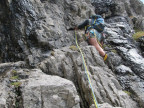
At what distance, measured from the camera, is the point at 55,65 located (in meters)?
7.15

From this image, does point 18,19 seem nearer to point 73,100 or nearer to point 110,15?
point 73,100

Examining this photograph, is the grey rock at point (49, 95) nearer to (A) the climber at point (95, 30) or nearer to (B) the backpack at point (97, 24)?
(A) the climber at point (95, 30)

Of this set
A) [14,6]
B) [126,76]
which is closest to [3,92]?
[14,6]

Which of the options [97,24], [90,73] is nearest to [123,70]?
[90,73]

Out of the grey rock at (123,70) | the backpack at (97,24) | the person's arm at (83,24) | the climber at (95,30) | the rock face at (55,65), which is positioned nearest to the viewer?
the rock face at (55,65)

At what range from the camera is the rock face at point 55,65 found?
5.14 m

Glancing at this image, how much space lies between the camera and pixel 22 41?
7938mm

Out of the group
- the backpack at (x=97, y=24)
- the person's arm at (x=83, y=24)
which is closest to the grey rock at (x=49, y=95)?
the backpack at (x=97, y=24)

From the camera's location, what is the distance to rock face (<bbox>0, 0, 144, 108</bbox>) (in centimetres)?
514

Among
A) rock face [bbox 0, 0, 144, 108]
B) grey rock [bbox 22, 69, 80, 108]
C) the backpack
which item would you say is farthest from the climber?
grey rock [bbox 22, 69, 80, 108]

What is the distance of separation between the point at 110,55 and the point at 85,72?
3002mm

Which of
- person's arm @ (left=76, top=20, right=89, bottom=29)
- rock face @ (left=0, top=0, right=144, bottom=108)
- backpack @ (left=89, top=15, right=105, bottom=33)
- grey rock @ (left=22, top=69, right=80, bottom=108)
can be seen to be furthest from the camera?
person's arm @ (left=76, top=20, right=89, bottom=29)

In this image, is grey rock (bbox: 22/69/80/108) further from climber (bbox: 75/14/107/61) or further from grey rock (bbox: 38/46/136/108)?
climber (bbox: 75/14/107/61)

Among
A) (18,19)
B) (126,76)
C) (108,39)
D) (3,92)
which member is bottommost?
(126,76)
